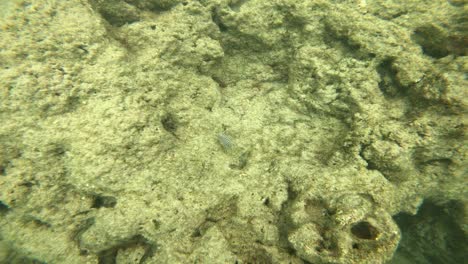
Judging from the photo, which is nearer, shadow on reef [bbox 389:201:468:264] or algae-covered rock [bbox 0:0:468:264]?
algae-covered rock [bbox 0:0:468:264]

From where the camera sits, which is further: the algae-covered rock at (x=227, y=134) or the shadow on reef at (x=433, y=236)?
the shadow on reef at (x=433, y=236)

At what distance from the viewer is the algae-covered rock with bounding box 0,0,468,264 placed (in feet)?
7.68

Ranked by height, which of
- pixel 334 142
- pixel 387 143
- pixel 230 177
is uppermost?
pixel 387 143

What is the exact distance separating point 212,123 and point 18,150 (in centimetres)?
183

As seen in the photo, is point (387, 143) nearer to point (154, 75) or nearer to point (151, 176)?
point (151, 176)

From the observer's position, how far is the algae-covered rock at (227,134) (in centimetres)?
234

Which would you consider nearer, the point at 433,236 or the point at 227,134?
the point at 227,134

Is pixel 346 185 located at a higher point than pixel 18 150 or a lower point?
higher

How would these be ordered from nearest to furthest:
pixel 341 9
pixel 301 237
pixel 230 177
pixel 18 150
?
→ pixel 301 237
pixel 18 150
pixel 230 177
pixel 341 9

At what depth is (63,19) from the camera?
2750mm

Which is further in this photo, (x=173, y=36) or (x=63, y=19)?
(x=173, y=36)

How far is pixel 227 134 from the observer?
9.54 ft

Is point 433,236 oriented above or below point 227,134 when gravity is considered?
below

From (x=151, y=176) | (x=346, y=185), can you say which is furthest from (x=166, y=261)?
(x=346, y=185)
